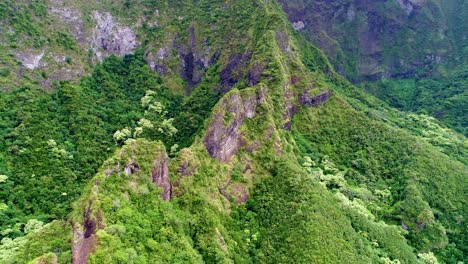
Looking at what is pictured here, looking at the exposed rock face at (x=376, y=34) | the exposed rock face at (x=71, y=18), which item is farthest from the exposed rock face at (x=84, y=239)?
the exposed rock face at (x=376, y=34)

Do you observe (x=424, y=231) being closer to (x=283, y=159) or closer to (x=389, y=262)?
(x=389, y=262)

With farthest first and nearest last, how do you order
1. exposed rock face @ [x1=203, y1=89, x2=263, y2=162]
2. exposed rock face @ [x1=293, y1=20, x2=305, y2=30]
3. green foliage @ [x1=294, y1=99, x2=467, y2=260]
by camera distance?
1. exposed rock face @ [x1=293, y1=20, x2=305, y2=30]
2. green foliage @ [x1=294, y1=99, x2=467, y2=260]
3. exposed rock face @ [x1=203, y1=89, x2=263, y2=162]

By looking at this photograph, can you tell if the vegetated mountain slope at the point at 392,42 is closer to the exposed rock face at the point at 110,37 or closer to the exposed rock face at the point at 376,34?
the exposed rock face at the point at 376,34

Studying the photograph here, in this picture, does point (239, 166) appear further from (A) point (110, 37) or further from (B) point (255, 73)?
(A) point (110, 37)

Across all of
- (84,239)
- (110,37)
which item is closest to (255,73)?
(110,37)

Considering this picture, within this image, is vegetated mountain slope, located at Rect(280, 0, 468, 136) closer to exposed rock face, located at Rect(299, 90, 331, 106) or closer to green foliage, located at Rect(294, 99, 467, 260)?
green foliage, located at Rect(294, 99, 467, 260)

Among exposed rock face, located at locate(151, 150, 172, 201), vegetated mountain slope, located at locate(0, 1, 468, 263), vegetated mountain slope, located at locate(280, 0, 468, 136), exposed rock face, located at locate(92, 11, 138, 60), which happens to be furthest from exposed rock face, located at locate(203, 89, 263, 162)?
vegetated mountain slope, located at locate(280, 0, 468, 136)

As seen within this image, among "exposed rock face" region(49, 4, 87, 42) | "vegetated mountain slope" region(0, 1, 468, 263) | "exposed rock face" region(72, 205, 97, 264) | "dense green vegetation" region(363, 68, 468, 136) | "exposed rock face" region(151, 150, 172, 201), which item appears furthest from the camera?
"dense green vegetation" region(363, 68, 468, 136)
